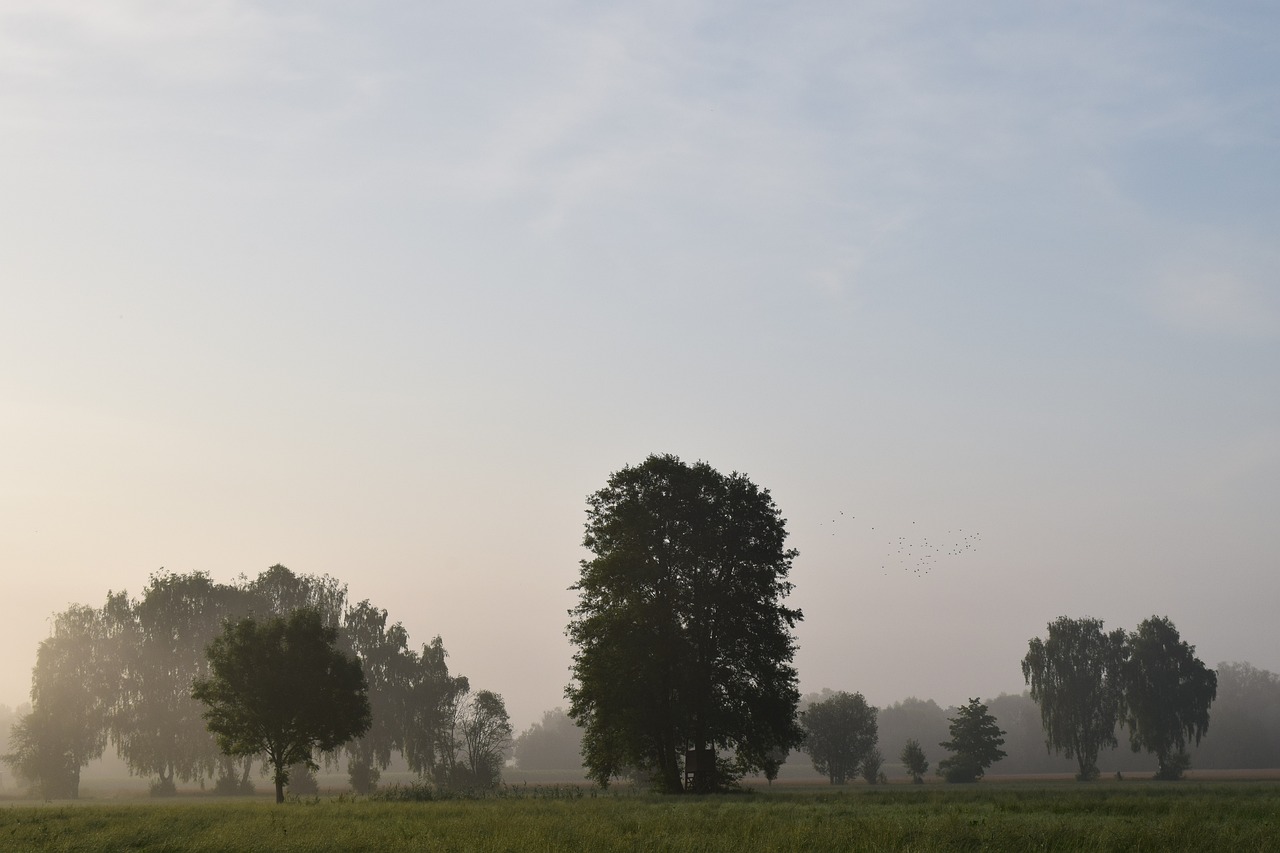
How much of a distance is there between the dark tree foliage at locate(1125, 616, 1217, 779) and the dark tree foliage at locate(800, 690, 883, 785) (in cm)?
2604

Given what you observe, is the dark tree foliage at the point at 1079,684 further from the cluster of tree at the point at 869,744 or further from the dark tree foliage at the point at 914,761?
the dark tree foliage at the point at 914,761

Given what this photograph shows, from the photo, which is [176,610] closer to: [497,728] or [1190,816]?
[497,728]

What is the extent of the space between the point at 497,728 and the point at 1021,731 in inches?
5078

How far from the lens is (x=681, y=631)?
5653 cm

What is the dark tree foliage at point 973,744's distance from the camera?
336 ft

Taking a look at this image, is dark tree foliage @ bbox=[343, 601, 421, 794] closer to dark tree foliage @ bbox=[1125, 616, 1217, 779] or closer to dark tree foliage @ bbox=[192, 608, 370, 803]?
dark tree foliage @ bbox=[192, 608, 370, 803]

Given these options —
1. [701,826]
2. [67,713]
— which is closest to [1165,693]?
[701,826]

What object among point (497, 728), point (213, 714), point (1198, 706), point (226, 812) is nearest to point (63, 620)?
point (497, 728)

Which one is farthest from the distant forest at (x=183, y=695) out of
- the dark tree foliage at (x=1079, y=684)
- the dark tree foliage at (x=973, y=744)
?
the dark tree foliage at (x=1079, y=684)

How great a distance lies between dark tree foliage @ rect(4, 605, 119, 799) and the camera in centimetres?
10112

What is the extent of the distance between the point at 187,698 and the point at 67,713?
13.4 metres

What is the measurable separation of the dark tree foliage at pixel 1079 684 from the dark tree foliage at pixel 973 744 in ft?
21.9

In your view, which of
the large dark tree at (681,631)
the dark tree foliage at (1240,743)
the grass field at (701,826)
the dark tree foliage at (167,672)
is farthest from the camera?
the dark tree foliage at (1240,743)

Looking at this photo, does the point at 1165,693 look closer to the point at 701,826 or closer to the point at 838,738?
the point at 838,738
